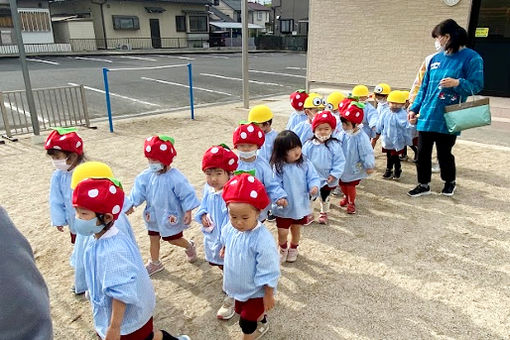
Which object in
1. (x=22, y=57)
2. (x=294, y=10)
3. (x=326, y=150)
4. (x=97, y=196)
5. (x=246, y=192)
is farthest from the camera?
(x=294, y=10)

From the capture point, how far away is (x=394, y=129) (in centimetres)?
532

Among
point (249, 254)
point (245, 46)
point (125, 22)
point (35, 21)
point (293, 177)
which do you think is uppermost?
point (125, 22)

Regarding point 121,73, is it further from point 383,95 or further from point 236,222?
point 236,222

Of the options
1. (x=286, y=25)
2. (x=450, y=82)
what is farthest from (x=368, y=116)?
(x=286, y=25)

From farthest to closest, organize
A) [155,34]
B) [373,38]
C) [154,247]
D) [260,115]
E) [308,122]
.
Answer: [155,34]
[373,38]
[308,122]
[260,115]
[154,247]

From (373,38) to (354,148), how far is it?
648cm

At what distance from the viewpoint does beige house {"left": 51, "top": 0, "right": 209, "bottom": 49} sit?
101ft

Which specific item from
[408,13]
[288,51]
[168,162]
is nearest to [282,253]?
[168,162]

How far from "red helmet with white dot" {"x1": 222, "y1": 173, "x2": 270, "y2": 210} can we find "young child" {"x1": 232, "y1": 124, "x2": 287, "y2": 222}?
0.84 m

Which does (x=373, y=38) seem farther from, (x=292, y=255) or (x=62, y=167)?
(x=62, y=167)

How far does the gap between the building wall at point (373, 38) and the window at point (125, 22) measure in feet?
81.1

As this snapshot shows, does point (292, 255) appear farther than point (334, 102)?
No

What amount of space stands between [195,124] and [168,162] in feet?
19.1

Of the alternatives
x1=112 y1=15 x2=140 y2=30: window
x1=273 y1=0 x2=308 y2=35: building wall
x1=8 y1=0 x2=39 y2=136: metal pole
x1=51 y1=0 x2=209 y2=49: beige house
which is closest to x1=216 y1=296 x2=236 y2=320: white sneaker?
x1=8 y1=0 x2=39 y2=136: metal pole
